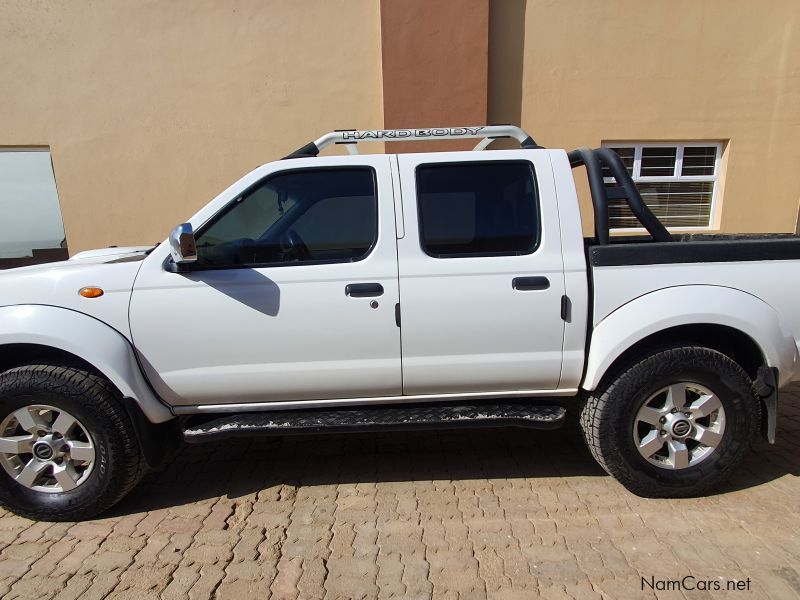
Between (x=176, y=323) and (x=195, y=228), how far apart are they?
1.70 feet

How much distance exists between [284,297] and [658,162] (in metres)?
6.03

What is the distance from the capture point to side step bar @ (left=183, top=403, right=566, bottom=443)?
2.55 metres

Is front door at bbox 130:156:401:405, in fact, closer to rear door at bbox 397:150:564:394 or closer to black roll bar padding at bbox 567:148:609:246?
rear door at bbox 397:150:564:394

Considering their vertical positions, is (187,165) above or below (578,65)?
below

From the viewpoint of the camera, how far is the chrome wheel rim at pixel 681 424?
260 cm

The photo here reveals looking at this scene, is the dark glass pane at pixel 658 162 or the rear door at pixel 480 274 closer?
the rear door at pixel 480 274

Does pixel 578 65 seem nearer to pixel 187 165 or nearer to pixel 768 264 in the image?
pixel 768 264

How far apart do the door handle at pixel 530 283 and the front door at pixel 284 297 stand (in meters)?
0.65

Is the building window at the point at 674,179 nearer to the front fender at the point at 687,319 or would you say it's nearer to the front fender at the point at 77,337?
the front fender at the point at 687,319

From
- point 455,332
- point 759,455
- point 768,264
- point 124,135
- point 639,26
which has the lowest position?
point 759,455

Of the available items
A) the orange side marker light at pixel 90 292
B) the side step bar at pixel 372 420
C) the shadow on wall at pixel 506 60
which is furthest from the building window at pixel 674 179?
the orange side marker light at pixel 90 292

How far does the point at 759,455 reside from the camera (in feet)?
10.3

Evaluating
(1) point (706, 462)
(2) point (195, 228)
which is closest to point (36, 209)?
(2) point (195, 228)

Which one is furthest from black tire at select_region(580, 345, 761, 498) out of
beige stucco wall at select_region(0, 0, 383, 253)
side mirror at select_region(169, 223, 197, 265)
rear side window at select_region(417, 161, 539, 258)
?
beige stucco wall at select_region(0, 0, 383, 253)
